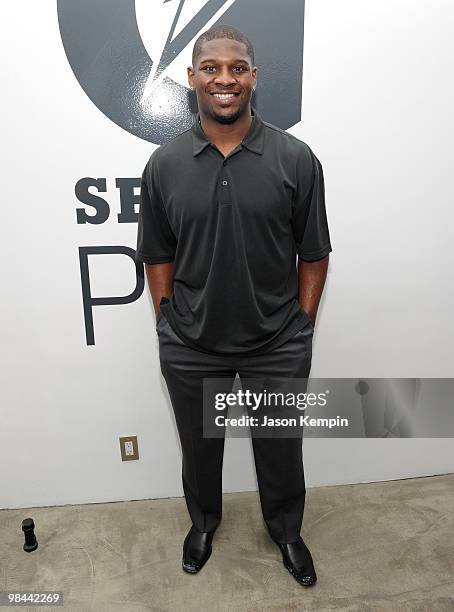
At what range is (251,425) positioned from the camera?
185cm

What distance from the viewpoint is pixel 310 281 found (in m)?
1.81

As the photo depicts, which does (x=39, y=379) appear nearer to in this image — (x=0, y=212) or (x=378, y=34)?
(x=0, y=212)

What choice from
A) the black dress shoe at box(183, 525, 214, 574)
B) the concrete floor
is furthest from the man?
the black dress shoe at box(183, 525, 214, 574)

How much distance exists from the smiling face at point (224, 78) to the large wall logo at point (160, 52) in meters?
0.34

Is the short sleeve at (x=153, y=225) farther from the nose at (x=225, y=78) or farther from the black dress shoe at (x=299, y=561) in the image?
the black dress shoe at (x=299, y=561)

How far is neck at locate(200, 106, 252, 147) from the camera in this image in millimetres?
1601

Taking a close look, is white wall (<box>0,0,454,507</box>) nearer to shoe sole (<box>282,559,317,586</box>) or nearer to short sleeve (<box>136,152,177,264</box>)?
short sleeve (<box>136,152,177,264</box>)

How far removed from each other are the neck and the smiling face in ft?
0.13

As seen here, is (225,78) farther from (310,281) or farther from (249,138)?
(310,281)

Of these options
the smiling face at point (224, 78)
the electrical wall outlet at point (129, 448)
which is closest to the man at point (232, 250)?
the smiling face at point (224, 78)

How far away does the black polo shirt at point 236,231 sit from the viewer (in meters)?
1.59

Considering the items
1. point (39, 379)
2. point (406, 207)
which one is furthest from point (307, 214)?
point (39, 379)

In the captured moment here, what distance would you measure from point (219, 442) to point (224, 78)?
114 cm

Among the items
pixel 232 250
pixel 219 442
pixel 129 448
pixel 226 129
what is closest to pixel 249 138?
pixel 226 129
